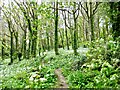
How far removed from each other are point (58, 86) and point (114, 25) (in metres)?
5.82

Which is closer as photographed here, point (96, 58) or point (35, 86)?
point (35, 86)

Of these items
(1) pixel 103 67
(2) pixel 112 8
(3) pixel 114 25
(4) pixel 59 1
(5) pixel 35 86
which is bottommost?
(5) pixel 35 86

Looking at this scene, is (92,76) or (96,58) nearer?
(92,76)

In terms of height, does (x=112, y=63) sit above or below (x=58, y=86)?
above

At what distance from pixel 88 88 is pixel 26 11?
19.3 m

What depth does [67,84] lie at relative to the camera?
11641 mm

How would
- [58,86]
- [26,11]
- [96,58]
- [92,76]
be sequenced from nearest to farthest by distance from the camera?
[58,86]
[92,76]
[96,58]
[26,11]

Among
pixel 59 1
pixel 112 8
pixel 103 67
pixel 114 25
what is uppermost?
pixel 59 1

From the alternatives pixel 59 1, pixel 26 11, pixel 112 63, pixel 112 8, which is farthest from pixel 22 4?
pixel 112 63

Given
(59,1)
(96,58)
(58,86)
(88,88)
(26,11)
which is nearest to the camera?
(88,88)

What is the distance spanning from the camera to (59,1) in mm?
22312

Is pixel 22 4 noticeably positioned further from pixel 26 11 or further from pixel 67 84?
pixel 67 84

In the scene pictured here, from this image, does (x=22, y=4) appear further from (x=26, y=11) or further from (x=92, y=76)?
(x=92, y=76)

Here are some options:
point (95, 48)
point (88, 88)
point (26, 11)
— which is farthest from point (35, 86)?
point (26, 11)
